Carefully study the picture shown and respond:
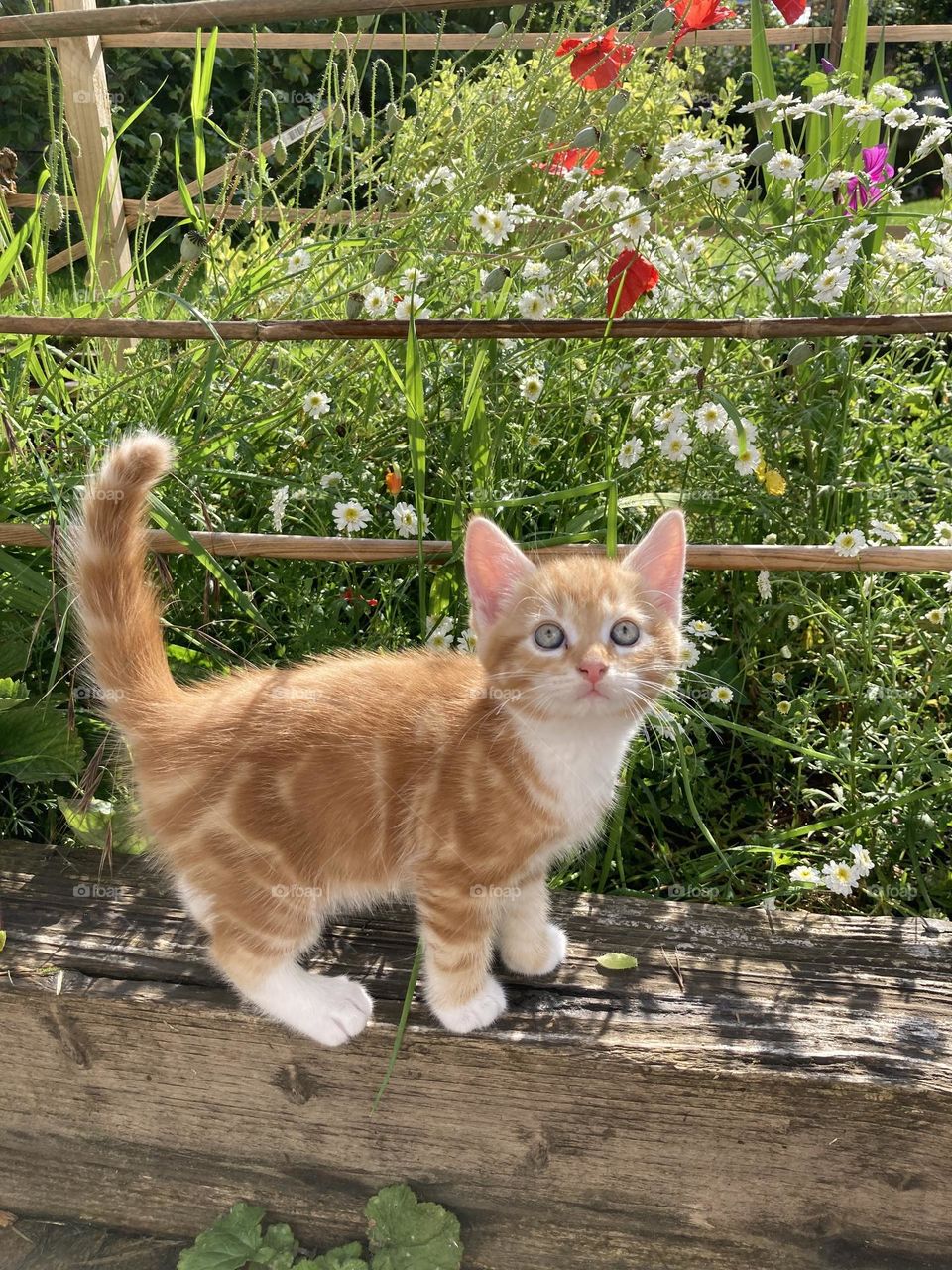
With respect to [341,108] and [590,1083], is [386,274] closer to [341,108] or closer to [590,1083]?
[341,108]

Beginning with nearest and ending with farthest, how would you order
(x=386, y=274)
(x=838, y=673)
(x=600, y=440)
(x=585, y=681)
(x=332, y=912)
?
(x=585, y=681)
(x=332, y=912)
(x=838, y=673)
(x=386, y=274)
(x=600, y=440)

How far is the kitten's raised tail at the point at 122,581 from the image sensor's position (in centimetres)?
126

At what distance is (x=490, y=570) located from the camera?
1259mm

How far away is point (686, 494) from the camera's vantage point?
1.81 metres

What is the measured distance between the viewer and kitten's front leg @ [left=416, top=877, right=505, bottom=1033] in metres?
1.25

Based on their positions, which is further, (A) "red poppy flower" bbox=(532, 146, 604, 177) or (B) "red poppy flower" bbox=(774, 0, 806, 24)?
(A) "red poppy flower" bbox=(532, 146, 604, 177)

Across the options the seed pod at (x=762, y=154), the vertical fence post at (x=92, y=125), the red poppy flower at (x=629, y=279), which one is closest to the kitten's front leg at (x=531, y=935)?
the red poppy flower at (x=629, y=279)

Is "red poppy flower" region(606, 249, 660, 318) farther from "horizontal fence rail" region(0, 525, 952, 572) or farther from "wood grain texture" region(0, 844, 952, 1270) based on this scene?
"wood grain texture" region(0, 844, 952, 1270)

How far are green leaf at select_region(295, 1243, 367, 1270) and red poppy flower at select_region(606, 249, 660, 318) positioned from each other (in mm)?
1424

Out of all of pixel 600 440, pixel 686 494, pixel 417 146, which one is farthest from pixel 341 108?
pixel 686 494

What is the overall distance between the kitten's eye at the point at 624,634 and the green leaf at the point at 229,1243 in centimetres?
98

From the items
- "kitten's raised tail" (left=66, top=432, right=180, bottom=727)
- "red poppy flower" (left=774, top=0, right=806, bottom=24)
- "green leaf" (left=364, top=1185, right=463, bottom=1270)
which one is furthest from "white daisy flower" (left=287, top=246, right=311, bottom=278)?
"green leaf" (left=364, top=1185, right=463, bottom=1270)

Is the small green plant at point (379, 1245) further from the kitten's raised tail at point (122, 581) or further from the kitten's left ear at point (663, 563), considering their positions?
the kitten's left ear at point (663, 563)

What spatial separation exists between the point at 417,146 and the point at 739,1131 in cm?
181
